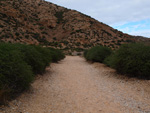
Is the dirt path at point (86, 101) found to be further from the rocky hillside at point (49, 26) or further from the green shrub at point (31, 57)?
the rocky hillside at point (49, 26)

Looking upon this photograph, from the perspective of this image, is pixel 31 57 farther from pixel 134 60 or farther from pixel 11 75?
pixel 134 60

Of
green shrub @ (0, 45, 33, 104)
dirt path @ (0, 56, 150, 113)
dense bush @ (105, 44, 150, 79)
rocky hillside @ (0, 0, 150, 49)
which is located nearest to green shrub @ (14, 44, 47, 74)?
dirt path @ (0, 56, 150, 113)

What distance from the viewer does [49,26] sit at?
53031 millimetres

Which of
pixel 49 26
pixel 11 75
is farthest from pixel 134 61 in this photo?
pixel 49 26

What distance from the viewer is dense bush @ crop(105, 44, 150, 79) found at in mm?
9053

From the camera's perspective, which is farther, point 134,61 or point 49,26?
point 49,26

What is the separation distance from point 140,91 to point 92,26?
48.6 m

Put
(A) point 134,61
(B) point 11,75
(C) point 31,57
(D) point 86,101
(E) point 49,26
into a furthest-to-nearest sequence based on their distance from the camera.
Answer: (E) point 49,26 → (A) point 134,61 → (C) point 31,57 → (D) point 86,101 → (B) point 11,75

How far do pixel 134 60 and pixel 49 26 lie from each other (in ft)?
153

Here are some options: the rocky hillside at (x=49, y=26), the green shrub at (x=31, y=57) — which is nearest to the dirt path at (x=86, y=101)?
the green shrub at (x=31, y=57)

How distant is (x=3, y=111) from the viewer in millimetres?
4168

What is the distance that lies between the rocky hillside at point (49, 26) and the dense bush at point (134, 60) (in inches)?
1104

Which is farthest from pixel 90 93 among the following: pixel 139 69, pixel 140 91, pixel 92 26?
pixel 92 26

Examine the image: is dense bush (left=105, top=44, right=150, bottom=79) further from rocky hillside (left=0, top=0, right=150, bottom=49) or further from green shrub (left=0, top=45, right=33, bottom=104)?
rocky hillside (left=0, top=0, right=150, bottom=49)
